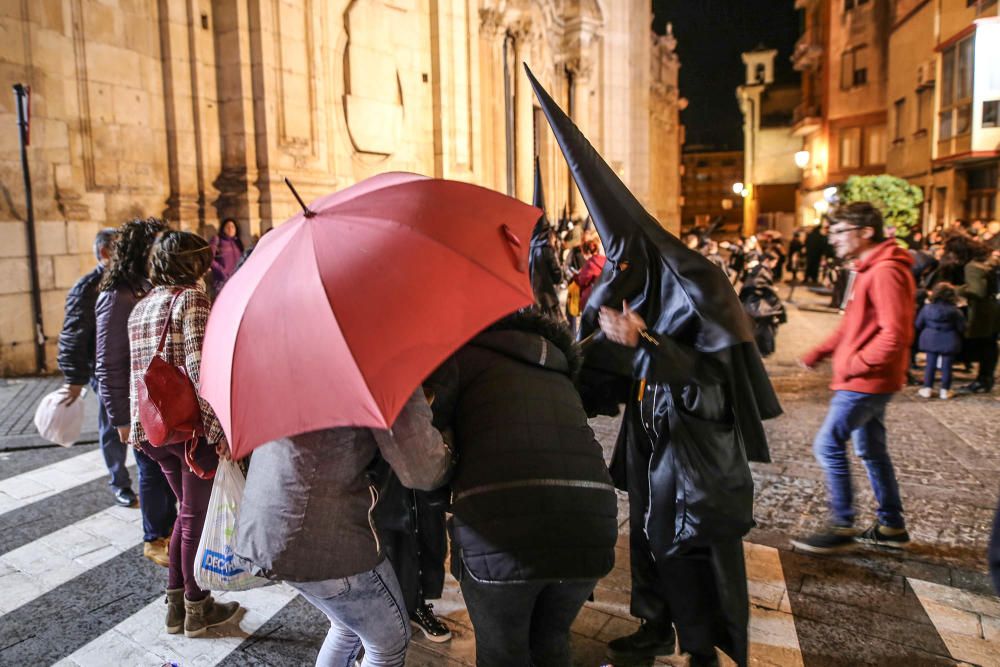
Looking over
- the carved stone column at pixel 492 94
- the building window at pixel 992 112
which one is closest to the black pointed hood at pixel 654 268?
the carved stone column at pixel 492 94

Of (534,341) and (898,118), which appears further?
(898,118)

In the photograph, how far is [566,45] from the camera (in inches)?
1051

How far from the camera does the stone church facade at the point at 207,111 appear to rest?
9961 mm

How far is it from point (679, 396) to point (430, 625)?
1.77 meters

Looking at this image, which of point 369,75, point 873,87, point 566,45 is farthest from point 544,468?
point 873,87

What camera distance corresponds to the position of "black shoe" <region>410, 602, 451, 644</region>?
370cm

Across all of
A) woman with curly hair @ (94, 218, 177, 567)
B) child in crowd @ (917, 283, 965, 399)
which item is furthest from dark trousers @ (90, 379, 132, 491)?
child in crowd @ (917, 283, 965, 399)

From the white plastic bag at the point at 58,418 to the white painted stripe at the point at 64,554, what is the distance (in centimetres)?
64

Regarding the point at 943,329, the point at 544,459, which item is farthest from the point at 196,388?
the point at 943,329

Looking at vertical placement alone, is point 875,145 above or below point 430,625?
above

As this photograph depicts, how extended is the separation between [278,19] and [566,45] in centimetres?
1639

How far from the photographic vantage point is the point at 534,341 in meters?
2.31

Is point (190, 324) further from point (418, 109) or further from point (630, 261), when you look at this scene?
point (418, 109)

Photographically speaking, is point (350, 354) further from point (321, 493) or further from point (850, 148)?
point (850, 148)
